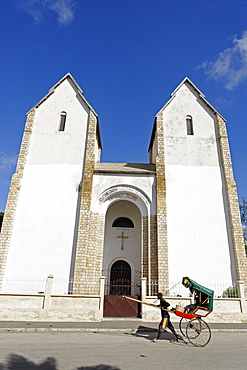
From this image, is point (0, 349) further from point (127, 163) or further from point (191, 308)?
point (127, 163)

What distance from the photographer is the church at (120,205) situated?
1373 cm

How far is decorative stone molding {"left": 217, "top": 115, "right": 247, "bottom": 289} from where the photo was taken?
13687 mm

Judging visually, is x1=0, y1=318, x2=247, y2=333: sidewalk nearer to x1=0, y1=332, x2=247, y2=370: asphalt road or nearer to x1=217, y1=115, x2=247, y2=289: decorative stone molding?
x1=0, y1=332, x2=247, y2=370: asphalt road

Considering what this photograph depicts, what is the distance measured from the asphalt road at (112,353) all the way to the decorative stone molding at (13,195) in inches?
259

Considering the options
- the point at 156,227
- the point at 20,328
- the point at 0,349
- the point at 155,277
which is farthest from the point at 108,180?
the point at 0,349

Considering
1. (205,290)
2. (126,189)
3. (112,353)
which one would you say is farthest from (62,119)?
(112,353)

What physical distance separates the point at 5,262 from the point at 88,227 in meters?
4.94

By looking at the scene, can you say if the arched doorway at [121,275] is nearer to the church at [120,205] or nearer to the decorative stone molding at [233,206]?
the church at [120,205]

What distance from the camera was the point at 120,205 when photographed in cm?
1812

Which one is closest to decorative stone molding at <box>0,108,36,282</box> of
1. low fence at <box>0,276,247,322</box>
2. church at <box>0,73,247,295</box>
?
church at <box>0,73,247,295</box>

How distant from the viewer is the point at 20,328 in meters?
8.72

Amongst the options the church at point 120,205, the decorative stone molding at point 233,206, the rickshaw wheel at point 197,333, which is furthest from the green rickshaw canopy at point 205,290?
the decorative stone molding at point 233,206

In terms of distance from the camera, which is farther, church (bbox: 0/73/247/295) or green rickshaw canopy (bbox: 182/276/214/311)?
church (bbox: 0/73/247/295)

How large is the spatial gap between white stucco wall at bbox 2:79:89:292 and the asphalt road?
19.8ft
